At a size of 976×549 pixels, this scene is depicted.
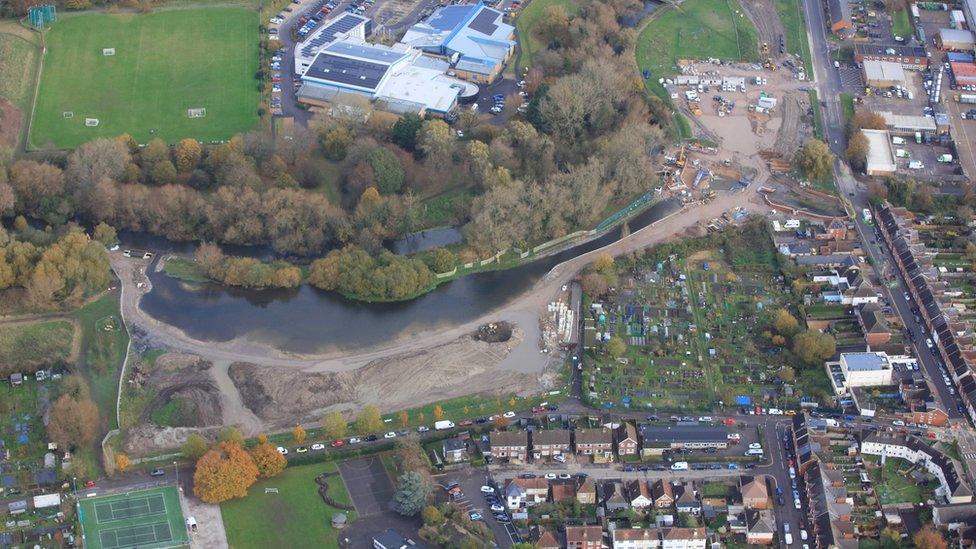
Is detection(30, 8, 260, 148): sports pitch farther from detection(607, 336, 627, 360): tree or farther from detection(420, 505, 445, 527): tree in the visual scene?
detection(420, 505, 445, 527): tree

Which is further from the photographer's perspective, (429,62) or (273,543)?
(429,62)

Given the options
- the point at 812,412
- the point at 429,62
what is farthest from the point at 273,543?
the point at 429,62

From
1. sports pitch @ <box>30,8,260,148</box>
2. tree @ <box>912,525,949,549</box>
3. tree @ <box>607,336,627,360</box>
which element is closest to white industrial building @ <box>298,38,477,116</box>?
sports pitch @ <box>30,8,260,148</box>

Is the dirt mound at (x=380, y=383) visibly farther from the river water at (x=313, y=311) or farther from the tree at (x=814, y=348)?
the tree at (x=814, y=348)

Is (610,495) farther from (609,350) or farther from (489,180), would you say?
(489,180)

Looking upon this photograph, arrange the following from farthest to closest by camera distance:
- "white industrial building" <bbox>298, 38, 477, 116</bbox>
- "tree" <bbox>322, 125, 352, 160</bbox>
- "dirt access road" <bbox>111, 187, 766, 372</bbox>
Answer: "white industrial building" <bbox>298, 38, 477, 116</bbox> → "tree" <bbox>322, 125, 352, 160</bbox> → "dirt access road" <bbox>111, 187, 766, 372</bbox>

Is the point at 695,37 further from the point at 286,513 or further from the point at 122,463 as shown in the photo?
the point at 122,463
